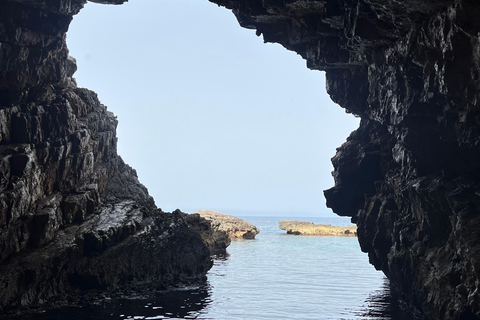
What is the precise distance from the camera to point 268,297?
5769cm

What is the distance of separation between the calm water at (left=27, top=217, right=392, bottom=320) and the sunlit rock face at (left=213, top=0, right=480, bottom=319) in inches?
226

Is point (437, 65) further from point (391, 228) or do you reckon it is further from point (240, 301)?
point (240, 301)

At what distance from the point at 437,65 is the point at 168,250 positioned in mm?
40870

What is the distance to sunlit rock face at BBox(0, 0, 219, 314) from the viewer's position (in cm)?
4769

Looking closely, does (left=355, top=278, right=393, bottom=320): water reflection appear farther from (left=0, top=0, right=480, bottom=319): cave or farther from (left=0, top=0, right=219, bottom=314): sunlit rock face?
(left=0, top=0, right=219, bottom=314): sunlit rock face

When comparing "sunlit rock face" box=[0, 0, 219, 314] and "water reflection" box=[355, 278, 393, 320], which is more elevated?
"sunlit rock face" box=[0, 0, 219, 314]

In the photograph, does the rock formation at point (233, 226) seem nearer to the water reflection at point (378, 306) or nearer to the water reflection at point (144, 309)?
the water reflection at point (378, 306)

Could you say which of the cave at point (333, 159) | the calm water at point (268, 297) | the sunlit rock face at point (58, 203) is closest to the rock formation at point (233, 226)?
the calm water at point (268, 297)

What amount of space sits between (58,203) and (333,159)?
1372 inches

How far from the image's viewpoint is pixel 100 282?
5284 cm

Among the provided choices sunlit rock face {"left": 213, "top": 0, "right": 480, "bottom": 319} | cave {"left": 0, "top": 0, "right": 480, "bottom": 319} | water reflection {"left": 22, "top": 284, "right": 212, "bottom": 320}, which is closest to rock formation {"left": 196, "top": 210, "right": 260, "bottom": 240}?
cave {"left": 0, "top": 0, "right": 480, "bottom": 319}

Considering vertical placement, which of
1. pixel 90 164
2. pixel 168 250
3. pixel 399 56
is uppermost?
pixel 399 56

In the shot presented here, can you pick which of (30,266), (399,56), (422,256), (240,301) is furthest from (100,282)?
(399,56)

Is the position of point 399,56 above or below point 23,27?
below
